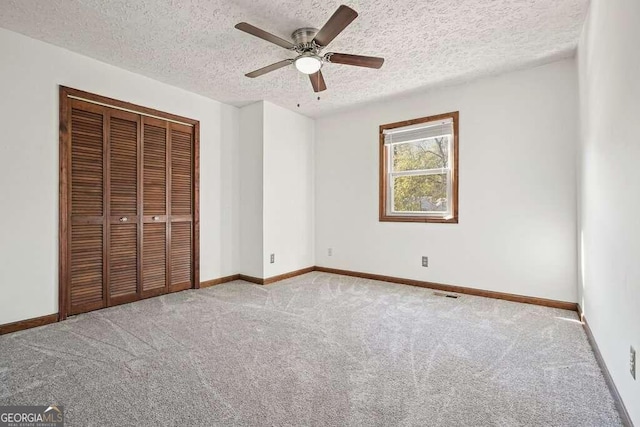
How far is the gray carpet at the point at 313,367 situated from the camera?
1.60m

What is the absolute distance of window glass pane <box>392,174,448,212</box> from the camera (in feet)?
13.4

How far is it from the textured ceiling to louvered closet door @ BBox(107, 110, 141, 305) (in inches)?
25.8

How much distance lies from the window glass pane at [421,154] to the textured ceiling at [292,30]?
780 mm

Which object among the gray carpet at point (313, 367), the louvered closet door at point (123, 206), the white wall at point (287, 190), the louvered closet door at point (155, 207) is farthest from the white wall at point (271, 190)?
the louvered closet door at point (123, 206)

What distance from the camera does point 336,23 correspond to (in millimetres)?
2092

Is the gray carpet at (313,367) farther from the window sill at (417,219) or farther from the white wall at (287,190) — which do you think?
the white wall at (287,190)

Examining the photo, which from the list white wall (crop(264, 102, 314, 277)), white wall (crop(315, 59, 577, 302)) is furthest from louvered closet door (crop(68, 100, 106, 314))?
white wall (crop(315, 59, 577, 302))

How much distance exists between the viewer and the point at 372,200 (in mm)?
4648

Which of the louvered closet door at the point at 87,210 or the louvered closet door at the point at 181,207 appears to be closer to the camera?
the louvered closet door at the point at 87,210

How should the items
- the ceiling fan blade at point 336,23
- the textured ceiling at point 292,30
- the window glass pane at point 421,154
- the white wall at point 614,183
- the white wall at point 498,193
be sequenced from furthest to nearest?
the window glass pane at point 421,154
the white wall at point 498,193
the textured ceiling at point 292,30
the ceiling fan blade at point 336,23
the white wall at point 614,183

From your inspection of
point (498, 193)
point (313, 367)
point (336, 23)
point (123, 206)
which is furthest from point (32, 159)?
point (498, 193)

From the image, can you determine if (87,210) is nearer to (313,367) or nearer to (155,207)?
(155,207)

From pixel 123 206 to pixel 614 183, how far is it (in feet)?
13.5

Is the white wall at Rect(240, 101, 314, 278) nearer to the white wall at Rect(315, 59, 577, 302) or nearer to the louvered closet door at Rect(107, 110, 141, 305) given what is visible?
the white wall at Rect(315, 59, 577, 302)
